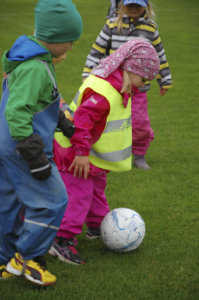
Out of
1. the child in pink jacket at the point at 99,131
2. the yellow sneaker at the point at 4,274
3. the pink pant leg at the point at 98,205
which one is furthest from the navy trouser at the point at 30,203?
the pink pant leg at the point at 98,205

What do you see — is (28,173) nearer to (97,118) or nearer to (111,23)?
(97,118)

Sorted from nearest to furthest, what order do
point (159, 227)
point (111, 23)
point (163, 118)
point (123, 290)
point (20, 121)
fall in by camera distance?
point (20, 121)
point (123, 290)
point (159, 227)
point (111, 23)
point (163, 118)

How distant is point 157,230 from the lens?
14.4 ft

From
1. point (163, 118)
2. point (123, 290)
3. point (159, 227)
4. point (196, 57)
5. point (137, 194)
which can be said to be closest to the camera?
point (123, 290)

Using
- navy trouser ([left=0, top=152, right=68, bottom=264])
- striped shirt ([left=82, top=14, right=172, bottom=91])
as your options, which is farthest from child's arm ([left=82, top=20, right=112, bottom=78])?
navy trouser ([left=0, top=152, right=68, bottom=264])

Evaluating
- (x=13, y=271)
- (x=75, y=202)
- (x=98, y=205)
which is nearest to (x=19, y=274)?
(x=13, y=271)

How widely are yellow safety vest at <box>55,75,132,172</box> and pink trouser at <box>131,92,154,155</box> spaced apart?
1.85 m

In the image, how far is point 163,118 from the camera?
797cm

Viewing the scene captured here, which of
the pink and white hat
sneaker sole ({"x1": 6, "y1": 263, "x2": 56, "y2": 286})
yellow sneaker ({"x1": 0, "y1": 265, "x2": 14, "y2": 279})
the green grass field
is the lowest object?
the green grass field

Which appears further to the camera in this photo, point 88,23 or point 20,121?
point 88,23

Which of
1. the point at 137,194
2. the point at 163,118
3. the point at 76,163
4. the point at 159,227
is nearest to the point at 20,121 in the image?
the point at 76,163

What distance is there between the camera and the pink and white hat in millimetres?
3703

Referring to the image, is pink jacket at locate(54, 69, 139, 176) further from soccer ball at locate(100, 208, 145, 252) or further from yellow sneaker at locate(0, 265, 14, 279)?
yellow sneaker at locate(0, 265, 14, 279)

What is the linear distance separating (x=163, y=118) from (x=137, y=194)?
9.84 ft
